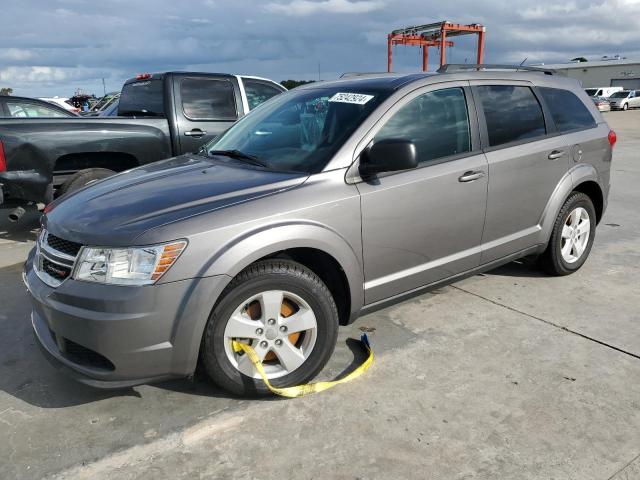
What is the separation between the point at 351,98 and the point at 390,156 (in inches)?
27.5

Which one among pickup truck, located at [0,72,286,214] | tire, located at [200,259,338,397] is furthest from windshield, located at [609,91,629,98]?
tire, located at [200,259,338,397]

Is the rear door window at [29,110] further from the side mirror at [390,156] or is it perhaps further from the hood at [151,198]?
the side mirror at [390,156]

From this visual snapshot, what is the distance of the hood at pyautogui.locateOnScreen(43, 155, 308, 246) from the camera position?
2.61 metres

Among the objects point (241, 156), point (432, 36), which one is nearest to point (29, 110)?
point (241, 156)

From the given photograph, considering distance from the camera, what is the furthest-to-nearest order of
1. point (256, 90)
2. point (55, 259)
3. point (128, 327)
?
point (256, 90), point (55, 259), point (128, 327)

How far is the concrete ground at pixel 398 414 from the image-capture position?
8.00ft

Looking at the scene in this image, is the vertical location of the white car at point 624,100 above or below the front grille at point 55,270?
below

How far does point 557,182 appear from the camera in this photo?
14.1ft

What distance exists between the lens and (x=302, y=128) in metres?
3.57

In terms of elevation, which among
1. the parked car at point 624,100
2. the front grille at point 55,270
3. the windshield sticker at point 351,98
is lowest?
the parked car at point 624,100

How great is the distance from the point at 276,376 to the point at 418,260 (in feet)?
3.89

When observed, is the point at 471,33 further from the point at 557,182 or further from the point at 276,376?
the point at 276,376

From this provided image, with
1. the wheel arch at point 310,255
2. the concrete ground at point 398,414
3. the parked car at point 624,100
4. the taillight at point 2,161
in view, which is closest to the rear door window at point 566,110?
the concrete ground at point 398,414

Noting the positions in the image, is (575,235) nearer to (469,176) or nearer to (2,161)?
(469,176)
